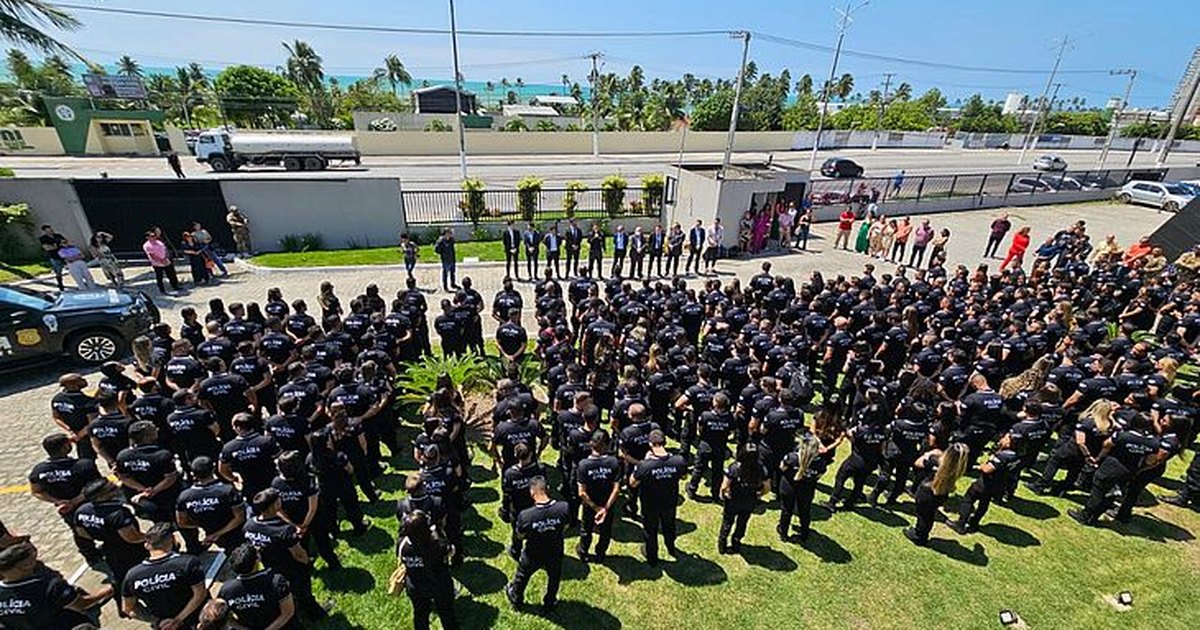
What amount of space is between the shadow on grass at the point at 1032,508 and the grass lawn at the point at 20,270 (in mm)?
23604

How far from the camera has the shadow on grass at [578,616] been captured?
536 cm

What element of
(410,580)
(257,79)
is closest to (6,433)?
(410,580)

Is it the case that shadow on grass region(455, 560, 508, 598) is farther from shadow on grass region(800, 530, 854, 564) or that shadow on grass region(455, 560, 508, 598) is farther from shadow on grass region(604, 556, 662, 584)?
shadow on grass region(800, 530, 854, 564)

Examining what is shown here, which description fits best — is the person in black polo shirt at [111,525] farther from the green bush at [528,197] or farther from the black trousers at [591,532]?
the green bush at [528,197]

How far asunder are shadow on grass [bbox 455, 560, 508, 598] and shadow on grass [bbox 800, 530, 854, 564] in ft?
12.2

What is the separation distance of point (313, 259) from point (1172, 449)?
808 inches

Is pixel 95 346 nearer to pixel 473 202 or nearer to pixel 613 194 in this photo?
pixel 473 202

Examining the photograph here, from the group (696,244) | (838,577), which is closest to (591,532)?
(838,577)

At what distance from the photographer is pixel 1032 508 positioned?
7.28m

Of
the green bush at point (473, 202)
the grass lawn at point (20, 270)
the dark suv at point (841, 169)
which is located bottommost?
the grass lawn at point (20, 270)

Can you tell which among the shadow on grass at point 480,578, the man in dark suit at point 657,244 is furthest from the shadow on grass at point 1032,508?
the man in dark suit at point 657,244

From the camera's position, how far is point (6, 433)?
8.20 metres

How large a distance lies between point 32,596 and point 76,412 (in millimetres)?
3387

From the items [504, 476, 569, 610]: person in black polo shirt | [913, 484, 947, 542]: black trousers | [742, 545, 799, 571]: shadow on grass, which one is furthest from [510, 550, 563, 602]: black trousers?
[913, 484, 947, 542]: black trousers
